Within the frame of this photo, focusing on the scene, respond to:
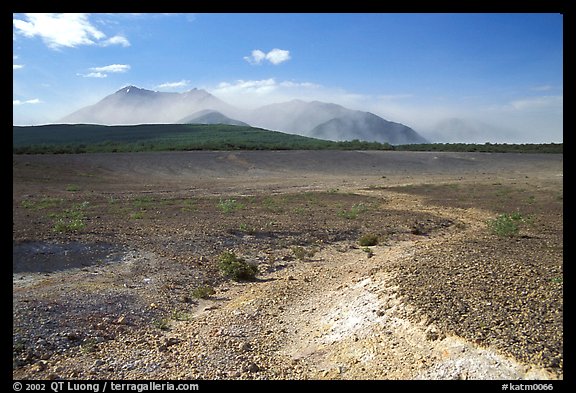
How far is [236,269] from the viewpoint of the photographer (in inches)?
387

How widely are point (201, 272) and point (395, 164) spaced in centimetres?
3659

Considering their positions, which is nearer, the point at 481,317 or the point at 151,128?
the point at 481,317

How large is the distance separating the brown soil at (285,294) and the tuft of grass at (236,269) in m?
0.17

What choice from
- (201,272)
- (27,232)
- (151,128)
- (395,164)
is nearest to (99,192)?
(27,232)

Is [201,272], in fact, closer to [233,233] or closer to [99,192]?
[233,233]

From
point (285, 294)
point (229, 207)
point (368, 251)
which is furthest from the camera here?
point (229, 207)

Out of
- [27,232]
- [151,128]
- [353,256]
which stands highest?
[151,128]

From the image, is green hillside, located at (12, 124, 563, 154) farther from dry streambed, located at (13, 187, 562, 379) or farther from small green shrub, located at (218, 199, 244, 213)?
dry streambed, located at (13, 187, 562, 379)

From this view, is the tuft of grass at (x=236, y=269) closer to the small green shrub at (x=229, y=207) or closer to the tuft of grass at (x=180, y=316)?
the tuft of grass at (x=180, y=316)

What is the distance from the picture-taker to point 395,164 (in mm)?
44406

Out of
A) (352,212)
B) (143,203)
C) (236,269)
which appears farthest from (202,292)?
(143,203)

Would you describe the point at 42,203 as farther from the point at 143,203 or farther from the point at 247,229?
the point at 247,229

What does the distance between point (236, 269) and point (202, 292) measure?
1290mm

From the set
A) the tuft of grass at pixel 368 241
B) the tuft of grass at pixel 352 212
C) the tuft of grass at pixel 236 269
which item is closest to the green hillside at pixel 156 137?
the tuft of grass at pixel 352 212
